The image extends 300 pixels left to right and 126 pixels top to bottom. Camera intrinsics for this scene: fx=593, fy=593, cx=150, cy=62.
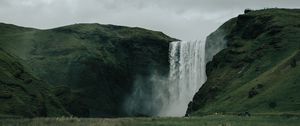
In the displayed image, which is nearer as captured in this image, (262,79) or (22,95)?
(262,79)

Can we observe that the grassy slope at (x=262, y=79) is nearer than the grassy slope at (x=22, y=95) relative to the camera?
Yes

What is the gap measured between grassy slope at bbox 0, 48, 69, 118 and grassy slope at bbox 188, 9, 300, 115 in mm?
43117

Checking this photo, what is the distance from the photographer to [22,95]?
16838 centimetres

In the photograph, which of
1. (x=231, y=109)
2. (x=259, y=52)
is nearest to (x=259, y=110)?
(x=231, y=109)

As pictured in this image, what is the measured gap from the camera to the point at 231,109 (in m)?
145

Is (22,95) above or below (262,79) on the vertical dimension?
below

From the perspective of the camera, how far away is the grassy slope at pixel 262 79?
137 metres

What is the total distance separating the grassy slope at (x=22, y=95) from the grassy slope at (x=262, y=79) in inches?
1698

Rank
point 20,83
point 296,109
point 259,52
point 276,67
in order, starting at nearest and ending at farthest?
point 296,109, point 276,67, point 20,83, point 259,52

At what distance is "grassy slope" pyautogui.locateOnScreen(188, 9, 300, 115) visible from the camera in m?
137

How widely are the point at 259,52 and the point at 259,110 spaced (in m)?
58.0

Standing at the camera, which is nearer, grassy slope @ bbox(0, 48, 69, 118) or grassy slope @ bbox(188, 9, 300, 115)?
grassy slope @ bbox(188, 9, 300, 115)

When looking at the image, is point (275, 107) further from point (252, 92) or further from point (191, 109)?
point (191, 109)

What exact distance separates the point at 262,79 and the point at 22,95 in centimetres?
6730
